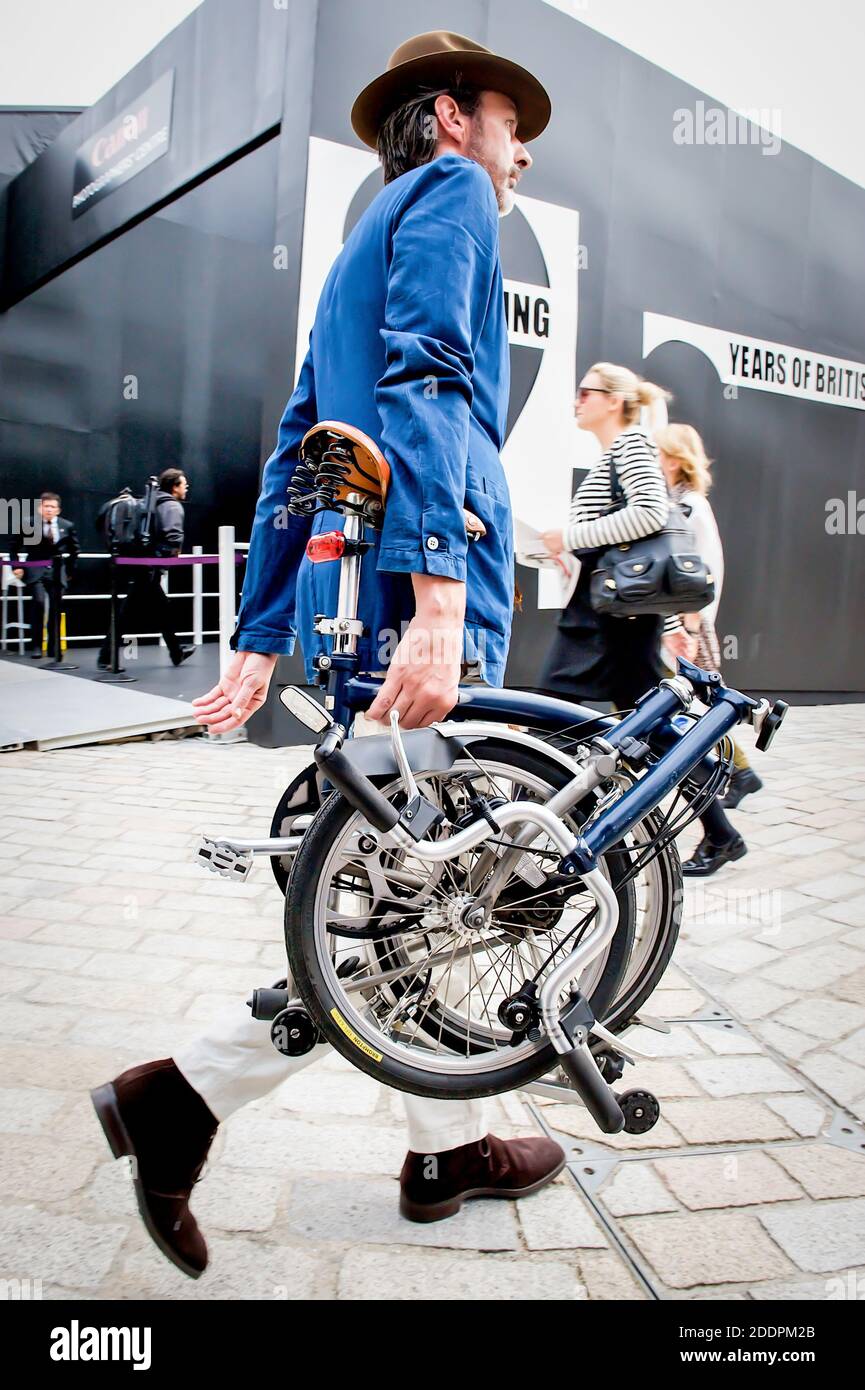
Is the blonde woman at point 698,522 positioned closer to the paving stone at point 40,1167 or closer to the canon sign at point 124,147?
the paving stone at point 40,1167

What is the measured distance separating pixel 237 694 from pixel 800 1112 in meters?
1.63

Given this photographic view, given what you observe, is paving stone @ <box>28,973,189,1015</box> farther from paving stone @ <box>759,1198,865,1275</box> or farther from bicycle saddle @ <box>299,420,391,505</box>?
bicycle saddle @ <box>299,420,391,505</box>

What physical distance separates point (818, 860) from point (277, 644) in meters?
3.35

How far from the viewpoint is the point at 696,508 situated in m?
4.64

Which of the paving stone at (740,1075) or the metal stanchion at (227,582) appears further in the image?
the metal stanchion at (227,582)

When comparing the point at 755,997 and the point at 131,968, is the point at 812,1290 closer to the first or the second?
the point at 755,997

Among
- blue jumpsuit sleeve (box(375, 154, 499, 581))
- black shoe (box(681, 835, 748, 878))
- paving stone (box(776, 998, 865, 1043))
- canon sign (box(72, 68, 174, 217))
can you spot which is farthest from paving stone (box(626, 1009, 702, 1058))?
canon sign (box(72, 68, 174, 217))

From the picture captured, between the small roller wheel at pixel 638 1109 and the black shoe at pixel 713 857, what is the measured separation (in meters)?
2.52

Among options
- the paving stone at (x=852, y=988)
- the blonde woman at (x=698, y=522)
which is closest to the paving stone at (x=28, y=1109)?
the paving stone at (x=852, y=988)

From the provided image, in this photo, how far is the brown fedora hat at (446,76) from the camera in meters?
1.76

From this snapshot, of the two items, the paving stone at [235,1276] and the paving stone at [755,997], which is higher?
the paving stone at [755,997]

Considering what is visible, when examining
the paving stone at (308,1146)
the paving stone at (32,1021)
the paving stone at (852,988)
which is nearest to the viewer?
the paving stone at (308,1146)

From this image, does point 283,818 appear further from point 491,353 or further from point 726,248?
point 726,248
